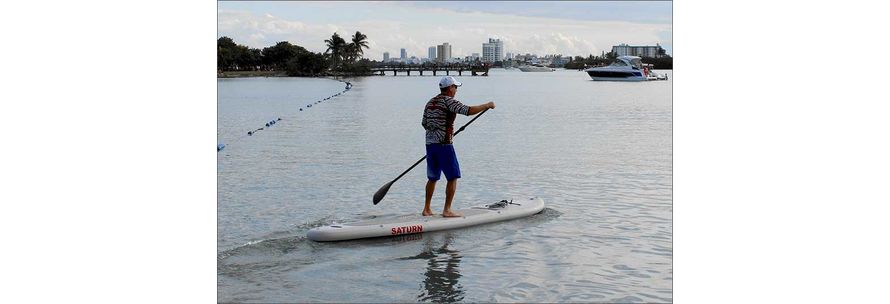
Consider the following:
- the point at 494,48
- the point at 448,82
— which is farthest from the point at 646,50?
the point at 448,82

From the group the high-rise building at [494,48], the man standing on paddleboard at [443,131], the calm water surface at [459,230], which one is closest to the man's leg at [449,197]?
the man standing on paddleboard at [443,131]

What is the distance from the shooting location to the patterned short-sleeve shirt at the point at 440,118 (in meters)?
10.0

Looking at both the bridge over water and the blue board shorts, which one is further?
the bridge over water

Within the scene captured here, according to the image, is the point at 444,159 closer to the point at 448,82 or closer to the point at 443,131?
the point at 443,131

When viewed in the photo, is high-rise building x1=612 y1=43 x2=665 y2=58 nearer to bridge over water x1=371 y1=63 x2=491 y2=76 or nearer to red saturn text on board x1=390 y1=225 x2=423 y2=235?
red saturn text on board x1=390 y1=225 x2=423 y2=235

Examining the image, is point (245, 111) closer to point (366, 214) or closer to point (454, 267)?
point (366, 214)

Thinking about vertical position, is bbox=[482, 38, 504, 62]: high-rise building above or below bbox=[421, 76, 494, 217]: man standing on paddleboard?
above

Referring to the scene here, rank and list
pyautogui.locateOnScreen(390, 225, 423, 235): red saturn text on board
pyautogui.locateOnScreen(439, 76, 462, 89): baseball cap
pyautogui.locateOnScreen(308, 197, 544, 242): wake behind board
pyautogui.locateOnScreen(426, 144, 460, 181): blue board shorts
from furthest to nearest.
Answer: pyautogui.locateOnScreen(426, 144, 460, 181): blue board shorts
pyautogui.locateOnScreen(439, 76, 462, 89): baseball cap
pyautogui.locateOnScreen(390, 225, 423, 235): red saturn text on board
pyautogui.locateOnScreen(308, 197, 544, 242): wake behind board

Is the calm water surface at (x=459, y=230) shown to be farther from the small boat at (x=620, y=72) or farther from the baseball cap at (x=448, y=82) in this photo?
the small boat at (x=620, y=72)

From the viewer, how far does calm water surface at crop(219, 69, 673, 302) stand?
26.0 feet

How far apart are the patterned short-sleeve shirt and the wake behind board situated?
0.88 meters

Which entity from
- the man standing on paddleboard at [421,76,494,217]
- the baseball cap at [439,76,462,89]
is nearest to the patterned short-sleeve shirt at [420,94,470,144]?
the man standing on paddleboard at [421,76,494,217]

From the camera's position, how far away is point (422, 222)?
10031 millimetres

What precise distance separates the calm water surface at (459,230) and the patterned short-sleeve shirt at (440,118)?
1051 millimetres
